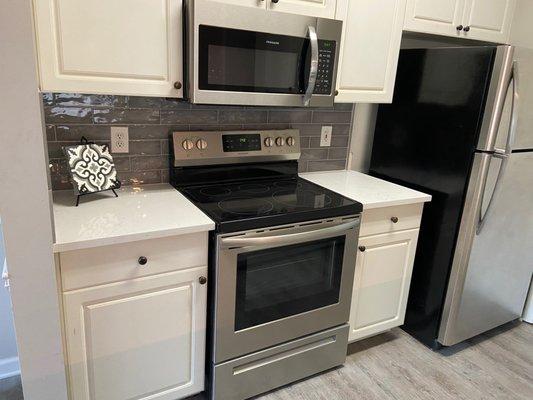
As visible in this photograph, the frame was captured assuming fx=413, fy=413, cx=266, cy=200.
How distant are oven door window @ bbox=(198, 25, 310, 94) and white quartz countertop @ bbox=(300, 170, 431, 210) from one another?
1.85ft

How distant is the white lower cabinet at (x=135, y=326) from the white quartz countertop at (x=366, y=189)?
82 centimetres

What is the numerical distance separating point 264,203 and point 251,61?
0.59 meters

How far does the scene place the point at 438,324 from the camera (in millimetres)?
2230

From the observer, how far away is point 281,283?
68.9 inches

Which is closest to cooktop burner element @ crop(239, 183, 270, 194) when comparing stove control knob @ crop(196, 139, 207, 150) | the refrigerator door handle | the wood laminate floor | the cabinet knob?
stove control knob @ crop(196, 139, 207, 150)

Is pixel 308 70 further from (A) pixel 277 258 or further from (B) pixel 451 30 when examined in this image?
(B) pixel 451 30

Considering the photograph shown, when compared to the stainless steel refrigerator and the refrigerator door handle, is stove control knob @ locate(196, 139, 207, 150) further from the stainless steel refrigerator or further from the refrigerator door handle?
the refrigerator door handle

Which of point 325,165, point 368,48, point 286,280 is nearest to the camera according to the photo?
point 286,280

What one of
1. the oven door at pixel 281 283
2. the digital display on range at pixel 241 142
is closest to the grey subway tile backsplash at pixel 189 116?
the digital display on range at pixel 241 142

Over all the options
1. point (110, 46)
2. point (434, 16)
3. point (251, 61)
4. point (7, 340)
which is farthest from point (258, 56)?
point (7, 340)

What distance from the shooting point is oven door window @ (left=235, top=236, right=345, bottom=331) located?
5.42 feet

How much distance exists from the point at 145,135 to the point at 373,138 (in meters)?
1.37

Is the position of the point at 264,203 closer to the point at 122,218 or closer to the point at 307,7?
the point at 122,218

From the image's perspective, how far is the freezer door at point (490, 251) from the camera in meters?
2.01
